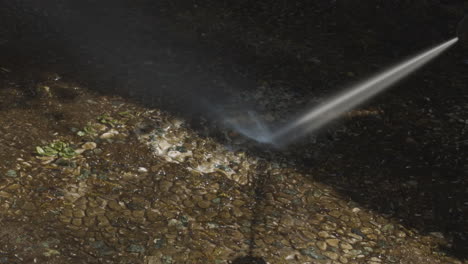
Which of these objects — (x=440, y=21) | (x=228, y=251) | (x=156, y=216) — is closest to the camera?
(x=228, y=251)

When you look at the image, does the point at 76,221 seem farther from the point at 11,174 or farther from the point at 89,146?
the point at 89,146

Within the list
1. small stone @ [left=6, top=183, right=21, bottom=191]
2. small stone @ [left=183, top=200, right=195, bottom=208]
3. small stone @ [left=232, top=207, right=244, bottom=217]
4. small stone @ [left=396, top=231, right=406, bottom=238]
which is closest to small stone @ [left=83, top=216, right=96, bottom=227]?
small stone @ [left=6, top=183, right=21, bottom=191]

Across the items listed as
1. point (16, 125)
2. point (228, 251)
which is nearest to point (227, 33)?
point (16, 125)

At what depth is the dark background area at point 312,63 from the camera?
19.6 ft

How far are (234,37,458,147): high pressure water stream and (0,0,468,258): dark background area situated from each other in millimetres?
174

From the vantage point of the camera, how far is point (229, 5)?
981 cm

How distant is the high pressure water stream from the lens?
6.61 meters

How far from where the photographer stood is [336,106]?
7277 mm

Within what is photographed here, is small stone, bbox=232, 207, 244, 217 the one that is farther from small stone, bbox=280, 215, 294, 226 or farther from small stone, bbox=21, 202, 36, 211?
small stone, bbox=21, 202, 36, 211

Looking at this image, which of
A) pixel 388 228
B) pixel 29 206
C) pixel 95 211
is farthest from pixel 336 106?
pixel 29 206

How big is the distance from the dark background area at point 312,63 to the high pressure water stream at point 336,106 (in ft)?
0.57

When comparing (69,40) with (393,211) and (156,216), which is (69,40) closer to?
(156,216)

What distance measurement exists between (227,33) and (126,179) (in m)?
3.95

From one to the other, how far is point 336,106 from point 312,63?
1.13m
